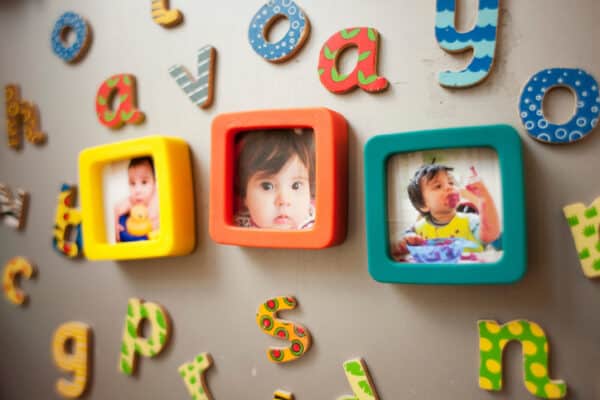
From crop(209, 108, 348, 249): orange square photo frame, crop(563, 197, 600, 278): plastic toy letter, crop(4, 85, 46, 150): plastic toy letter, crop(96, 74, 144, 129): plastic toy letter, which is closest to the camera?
crop(563, 197, 600, 278): plastic toy letter

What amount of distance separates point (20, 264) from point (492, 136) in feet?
3.84

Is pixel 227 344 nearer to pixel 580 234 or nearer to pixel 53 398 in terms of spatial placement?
pixel 53 398

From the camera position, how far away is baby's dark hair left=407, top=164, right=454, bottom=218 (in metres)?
0.81

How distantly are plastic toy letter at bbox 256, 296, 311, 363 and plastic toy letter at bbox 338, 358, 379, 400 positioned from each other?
0.09m

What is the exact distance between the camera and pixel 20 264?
1269 millimetres

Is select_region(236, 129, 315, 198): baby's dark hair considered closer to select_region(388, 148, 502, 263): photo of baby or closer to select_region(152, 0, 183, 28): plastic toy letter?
select_region(388, 148, 502, 263): photo of baby

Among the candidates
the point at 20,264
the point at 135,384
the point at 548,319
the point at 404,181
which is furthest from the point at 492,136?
the point at 20,264

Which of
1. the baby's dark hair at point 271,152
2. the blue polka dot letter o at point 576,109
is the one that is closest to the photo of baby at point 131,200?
the baby's dark hair at point 271,152

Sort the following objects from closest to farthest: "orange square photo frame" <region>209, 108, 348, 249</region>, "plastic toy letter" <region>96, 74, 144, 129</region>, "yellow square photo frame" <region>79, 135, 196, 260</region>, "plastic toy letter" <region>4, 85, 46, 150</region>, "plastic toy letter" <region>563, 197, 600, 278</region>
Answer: "plastic toy letter" <region>563, 197, 600, 278</region>
"orange square photo frame" <region>209, 108, 348, 249</region>
"yellow square photo frame" <region>79, 135, 196, 260</region>
"plastic toy letter" <region>96, 74, 144, 129</region>
"plastic toy letter" <region>4, 85, 46, 150</region>

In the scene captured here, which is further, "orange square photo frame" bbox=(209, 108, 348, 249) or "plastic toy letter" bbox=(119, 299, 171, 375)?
"plastic toy letter" bbox=(119, 299, 171, 375)

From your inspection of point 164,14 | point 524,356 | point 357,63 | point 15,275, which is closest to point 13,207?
point 15,275

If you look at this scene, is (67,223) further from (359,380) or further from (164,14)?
(359,380)

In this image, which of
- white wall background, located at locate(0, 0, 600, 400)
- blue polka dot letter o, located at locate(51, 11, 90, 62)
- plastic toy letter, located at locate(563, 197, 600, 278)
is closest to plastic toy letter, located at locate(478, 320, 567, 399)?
white wall background, located at locate(0, 0, 600, 400)

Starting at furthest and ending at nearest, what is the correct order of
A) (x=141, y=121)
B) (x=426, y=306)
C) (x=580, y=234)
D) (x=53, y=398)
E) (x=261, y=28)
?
1. (x=53, y=398)
2. (x=141, y=121)
3. (x=261, y=28)
4. (x=426, y=306)
5. (x=580, y=234)
